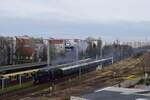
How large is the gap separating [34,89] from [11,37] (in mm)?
49764

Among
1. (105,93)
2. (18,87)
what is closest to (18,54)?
(18,87)

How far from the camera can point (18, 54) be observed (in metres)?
82.0

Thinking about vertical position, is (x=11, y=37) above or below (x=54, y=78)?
above

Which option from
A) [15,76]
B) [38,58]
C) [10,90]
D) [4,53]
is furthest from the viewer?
[38,58]

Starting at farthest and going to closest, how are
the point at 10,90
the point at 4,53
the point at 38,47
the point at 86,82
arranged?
the point at 38,47 → the point at 4,53 → the point at 86,82 → the point at 10,90

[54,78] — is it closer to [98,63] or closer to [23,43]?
[98,63]

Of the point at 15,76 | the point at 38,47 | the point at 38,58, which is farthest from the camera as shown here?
the point at 38,47

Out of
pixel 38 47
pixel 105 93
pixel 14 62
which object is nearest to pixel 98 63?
pixel 14 62

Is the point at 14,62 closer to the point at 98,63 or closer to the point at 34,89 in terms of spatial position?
the point at 98,63

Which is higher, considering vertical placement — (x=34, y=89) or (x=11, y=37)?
(x=11, y=37)

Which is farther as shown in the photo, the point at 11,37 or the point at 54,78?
the point at 11,37

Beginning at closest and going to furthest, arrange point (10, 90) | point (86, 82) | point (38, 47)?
1. point (10, 90)
2. point (86, 82)
3. point (38, 47)

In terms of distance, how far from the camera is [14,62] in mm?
75312

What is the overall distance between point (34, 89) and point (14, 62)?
3368cm
